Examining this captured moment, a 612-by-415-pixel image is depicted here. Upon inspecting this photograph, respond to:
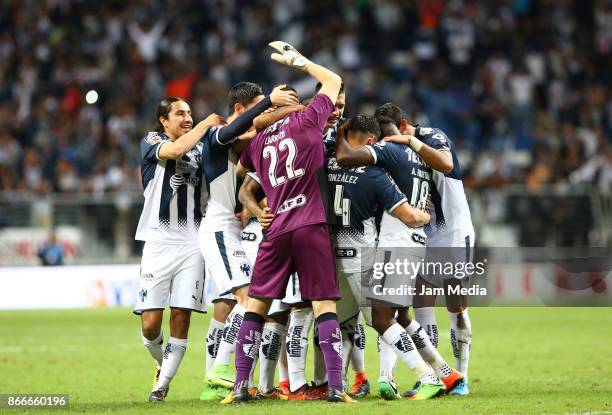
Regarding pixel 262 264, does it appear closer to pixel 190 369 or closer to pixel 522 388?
pixel 522 388

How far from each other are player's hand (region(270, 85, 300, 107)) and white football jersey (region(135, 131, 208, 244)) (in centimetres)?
127

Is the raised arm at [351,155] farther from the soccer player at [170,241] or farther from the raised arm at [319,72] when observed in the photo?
the soccer player at [170,241]

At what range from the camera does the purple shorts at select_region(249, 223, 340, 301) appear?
28.9ft

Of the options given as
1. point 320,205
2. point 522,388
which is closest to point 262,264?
point 320,205

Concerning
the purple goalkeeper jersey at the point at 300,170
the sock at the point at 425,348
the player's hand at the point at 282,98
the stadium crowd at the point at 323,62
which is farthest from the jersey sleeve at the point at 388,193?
the stadium crowd at the point at 323,62

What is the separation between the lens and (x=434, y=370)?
32.0ft

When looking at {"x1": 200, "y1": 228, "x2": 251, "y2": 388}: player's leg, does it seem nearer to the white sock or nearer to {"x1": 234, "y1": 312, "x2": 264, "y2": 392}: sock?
{"x1": 234, "y1": 312, "x2": 264, "y2": 392}: sock

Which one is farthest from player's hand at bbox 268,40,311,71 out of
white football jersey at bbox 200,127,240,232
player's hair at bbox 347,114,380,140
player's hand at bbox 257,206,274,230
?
player's hand at bbox 257,206,274,230

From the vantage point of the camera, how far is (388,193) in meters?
9.38

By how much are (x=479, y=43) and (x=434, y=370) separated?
18326 millimetres

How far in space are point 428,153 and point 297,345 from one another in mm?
2073

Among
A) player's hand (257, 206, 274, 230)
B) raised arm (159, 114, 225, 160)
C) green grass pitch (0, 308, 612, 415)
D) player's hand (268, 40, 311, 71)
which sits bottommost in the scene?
green grass pitch (0, 308, 612, 415)

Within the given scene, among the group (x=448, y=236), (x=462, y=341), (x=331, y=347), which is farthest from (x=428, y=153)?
(x=331, y=347)

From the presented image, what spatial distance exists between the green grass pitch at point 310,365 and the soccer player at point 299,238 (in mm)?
458
